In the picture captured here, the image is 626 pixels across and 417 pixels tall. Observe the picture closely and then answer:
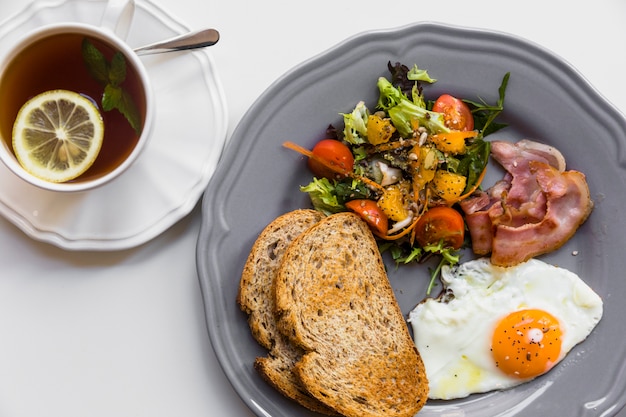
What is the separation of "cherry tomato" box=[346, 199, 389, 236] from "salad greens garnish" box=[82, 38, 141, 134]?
94cm

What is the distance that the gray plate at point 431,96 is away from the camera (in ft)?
9.35

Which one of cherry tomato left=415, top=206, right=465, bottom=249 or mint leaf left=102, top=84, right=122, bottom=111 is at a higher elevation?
mint leaf left=102, top=84, right=122, bottom=111

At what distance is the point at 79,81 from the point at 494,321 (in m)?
1.99

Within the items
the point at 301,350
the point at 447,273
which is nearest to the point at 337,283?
the point at 301,350

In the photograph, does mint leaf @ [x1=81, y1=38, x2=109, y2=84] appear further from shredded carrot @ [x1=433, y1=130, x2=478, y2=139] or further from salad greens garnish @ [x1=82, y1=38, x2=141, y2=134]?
shredded carrot @ [x1=433, y1=130, x2=478, y2=139]

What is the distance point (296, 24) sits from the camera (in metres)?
3.06

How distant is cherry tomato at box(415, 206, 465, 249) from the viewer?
2891 mm

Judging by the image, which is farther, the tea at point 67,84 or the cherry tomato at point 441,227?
the cherry tomato at point 441,227

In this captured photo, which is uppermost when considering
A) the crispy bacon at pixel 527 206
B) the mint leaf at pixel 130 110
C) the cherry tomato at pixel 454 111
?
the cherry tomato at pixel 454 111

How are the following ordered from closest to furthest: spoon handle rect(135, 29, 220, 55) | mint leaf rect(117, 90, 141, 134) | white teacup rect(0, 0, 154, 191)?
white teacup rect(0, 0, 154, 191), mint leaf rect(117, 90, 141, 134), spoon handle rect(135, 29, 220, 55)

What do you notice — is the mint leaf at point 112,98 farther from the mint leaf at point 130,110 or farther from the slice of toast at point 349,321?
the slice of toast at point 349,321

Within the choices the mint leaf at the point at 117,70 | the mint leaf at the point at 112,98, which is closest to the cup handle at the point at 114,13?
the mint leaf at the point at 117,70

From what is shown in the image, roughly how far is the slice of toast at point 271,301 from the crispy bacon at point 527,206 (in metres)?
0.76

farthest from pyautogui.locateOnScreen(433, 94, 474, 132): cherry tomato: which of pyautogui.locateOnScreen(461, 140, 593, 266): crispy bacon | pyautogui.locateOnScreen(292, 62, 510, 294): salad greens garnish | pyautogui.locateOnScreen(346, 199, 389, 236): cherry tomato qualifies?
pyautogui.locateOnScreen(346, 199, 389, 236): cherry tomato
